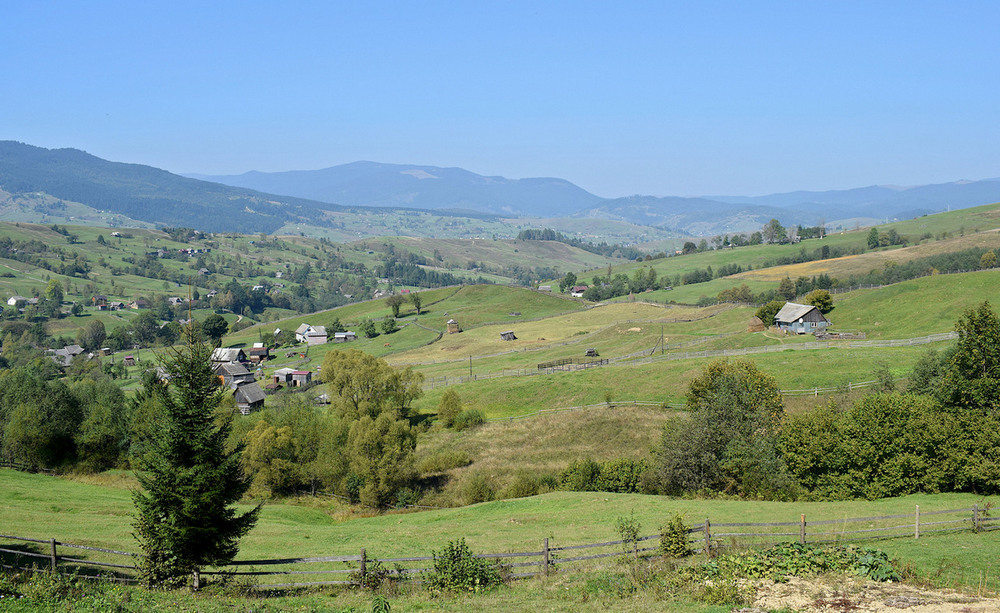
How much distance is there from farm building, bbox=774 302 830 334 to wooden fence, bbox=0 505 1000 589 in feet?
222

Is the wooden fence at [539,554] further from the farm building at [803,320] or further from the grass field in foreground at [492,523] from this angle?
the farm building at [803,320]

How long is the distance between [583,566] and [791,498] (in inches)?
719

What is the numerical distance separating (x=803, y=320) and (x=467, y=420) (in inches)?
1983

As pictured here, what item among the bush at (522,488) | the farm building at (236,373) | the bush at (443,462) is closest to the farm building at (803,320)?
the bush at (443,462)

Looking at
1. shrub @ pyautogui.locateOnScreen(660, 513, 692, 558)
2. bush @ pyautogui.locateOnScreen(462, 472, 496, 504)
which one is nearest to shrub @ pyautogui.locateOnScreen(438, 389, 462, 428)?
bush @ pyautogui.locateOnScreen(462, 472, 496, 504)

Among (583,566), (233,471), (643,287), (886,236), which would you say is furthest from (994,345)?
(886,236)

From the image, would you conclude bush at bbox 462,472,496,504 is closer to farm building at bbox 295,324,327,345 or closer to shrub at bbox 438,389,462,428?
shrub at bbox 438,389,462,428

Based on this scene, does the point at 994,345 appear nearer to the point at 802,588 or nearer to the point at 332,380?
the point at 802,588

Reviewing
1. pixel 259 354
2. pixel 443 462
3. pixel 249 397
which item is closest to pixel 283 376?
pixel 249 397

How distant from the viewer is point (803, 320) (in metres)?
89.7

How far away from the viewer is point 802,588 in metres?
→ 16.7

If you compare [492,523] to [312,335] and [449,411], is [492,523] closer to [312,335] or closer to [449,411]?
[449,411]

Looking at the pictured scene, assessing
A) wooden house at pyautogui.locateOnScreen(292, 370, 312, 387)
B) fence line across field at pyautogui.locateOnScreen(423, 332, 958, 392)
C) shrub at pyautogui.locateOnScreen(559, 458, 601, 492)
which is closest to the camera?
shrub at pyautogui.locateOnScreen(559, 458, 601, 492)

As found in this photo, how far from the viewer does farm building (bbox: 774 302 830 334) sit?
88.7 meters
